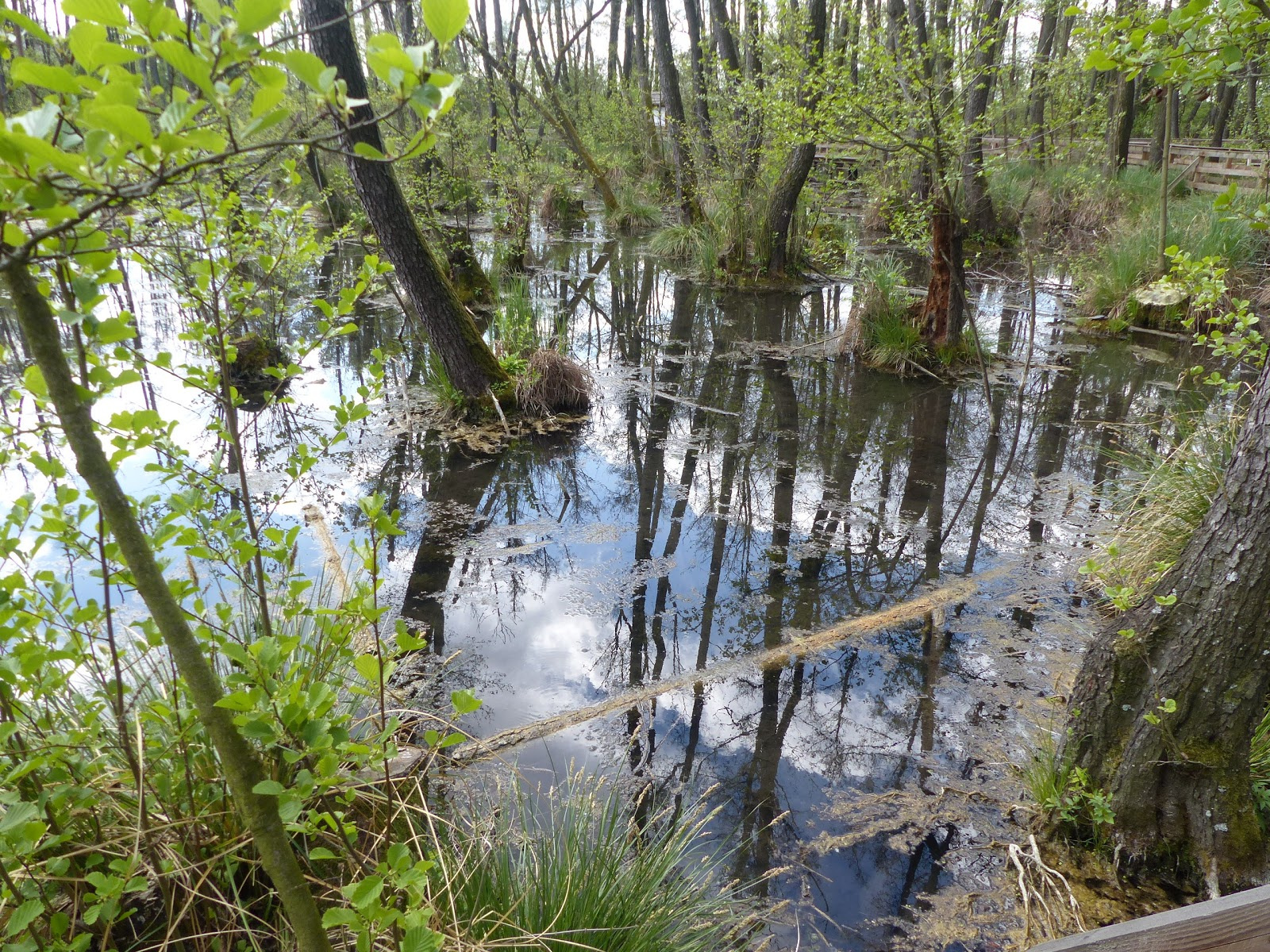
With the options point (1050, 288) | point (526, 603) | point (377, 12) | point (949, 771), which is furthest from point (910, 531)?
point (377, 12)

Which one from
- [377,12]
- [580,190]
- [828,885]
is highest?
[377,12]

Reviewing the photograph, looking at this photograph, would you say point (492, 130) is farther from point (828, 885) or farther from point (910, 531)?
point (828, 885)

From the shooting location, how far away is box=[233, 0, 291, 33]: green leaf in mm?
715

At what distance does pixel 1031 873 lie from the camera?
2273 mm

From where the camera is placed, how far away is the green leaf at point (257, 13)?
2.35ft

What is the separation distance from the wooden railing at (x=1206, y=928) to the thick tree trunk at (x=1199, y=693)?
1161mm

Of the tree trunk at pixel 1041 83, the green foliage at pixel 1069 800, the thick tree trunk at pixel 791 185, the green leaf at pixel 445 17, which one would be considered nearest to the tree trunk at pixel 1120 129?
the tree trunk at pixel 1041 83

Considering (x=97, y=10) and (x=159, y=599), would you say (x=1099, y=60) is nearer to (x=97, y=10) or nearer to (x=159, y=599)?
(x=97, y=10)

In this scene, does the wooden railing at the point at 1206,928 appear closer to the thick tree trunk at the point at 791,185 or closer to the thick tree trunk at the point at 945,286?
the thick tree trunk at the point at 945,286

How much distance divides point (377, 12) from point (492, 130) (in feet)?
39.6

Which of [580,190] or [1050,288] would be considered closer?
[1050,288]

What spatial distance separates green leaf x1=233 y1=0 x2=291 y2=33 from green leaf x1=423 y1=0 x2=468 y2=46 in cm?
14

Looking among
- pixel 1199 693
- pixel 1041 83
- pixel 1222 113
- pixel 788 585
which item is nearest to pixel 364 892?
pixel 1199 693

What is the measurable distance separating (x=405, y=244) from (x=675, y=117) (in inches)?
315
